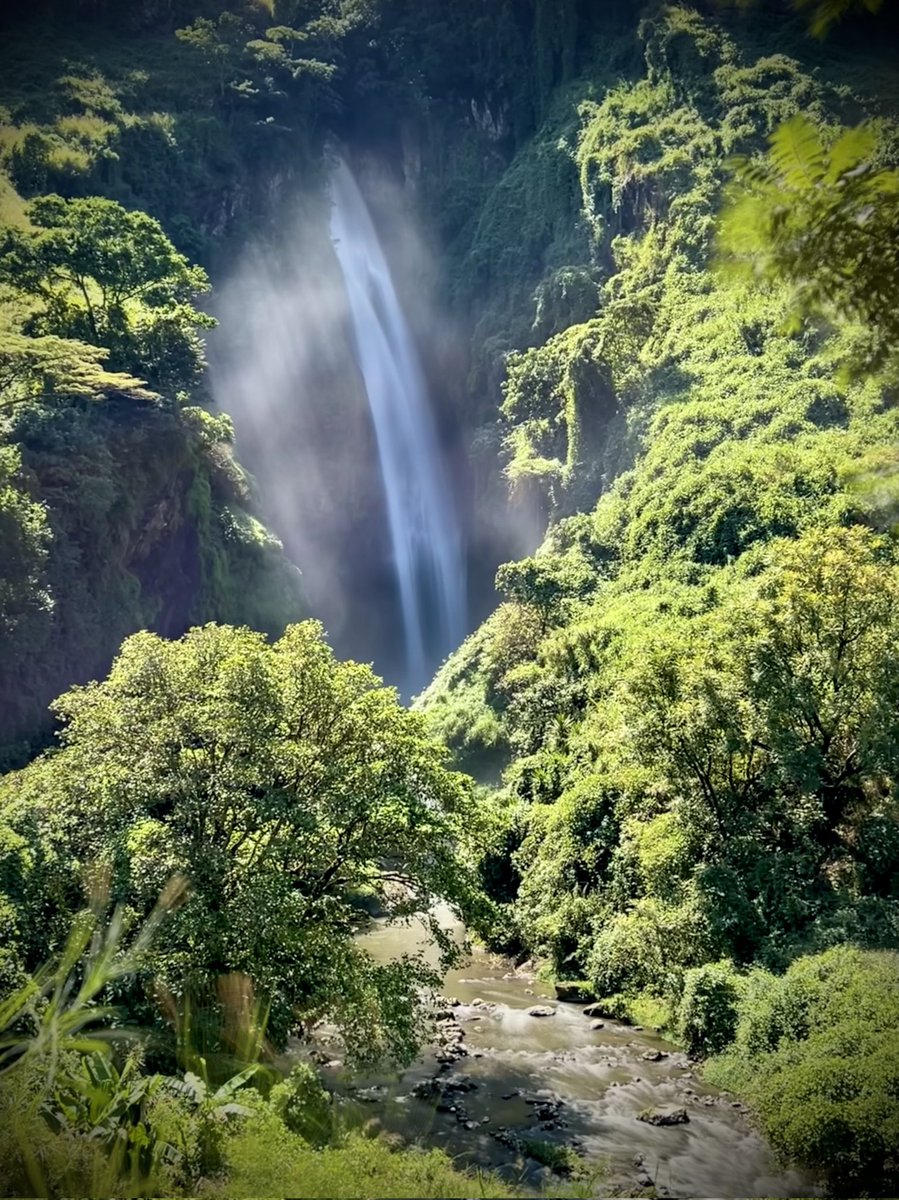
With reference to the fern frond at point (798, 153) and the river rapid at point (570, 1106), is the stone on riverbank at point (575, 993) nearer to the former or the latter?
the river rapid at point (570, 1106)

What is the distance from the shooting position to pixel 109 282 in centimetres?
3941

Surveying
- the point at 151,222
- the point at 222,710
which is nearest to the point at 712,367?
the point at 151,222

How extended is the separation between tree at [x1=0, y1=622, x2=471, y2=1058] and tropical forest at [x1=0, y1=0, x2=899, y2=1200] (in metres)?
0.09

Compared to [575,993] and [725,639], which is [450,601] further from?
[725,639]

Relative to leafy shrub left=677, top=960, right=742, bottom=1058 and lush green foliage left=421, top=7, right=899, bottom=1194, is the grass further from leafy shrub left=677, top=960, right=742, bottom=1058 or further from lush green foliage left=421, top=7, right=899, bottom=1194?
leafy shrub left=677, top=960, right=742, bottom=1058

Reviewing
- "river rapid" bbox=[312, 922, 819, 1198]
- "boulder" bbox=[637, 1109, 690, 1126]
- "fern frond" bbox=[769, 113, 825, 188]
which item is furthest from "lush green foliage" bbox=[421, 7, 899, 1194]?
"boulder" bbox=[637, 1109, 690, 1126]

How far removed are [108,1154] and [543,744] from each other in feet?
77.9

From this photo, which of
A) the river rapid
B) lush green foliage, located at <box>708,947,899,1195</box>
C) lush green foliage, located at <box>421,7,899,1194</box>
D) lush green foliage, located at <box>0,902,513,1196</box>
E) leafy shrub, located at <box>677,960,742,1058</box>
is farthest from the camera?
leafy shrub, located at <box>677,960,742,1058</box>

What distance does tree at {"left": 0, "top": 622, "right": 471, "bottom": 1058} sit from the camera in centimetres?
1269

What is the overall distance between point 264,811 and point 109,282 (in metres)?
34.4

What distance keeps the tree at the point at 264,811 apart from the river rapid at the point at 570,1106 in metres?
1.63

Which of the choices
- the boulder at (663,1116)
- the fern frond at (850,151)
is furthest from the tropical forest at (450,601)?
the boulder at (663,1116)

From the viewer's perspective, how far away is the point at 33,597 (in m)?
31.1

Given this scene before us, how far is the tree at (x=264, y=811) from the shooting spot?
1269 centimetres
